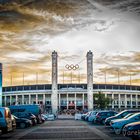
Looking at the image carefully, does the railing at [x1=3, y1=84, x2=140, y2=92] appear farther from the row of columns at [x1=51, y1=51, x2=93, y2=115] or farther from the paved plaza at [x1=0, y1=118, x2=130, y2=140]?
the paved plaza at [x1=0, y1=118, x2=130, y2=140]

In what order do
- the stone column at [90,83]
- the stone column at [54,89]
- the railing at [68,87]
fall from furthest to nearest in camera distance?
the railing at [68,87], the stone column at [90,83], the stone column at [54,89]

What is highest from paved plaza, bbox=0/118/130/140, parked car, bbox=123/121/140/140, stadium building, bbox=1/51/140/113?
stadium building, bbox=1/51/140/113

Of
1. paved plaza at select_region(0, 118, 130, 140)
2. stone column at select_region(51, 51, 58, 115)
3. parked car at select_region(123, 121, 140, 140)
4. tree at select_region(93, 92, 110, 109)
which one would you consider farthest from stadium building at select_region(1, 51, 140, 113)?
parked car at select_region(123, 121, 140, 140)

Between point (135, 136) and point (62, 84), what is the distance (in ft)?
490

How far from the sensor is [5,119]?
24.6 m

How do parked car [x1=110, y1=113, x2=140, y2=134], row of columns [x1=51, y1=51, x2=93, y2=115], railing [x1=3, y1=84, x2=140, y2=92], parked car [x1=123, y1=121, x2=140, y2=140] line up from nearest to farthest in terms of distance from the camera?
parked car [x1=123, y1=121, x2=140, y2=140]
parked car [x1=110, y1=113, x2=140, y2=134]
row of columns [x1=51, y1=51, x2=93, y2=115]
railing [x1=3, y1=84, x2=140, y2=92]

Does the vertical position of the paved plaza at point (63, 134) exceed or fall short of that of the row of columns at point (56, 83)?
it falls short

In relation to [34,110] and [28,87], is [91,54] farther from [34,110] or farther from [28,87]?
[34,110]

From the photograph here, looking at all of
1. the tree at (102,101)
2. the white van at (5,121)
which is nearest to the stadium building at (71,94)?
the tree at (102,101)

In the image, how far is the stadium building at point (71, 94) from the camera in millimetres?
158812

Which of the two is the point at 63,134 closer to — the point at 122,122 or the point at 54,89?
the point at 122,122

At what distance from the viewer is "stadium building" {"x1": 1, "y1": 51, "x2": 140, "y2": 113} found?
15881 centimetres

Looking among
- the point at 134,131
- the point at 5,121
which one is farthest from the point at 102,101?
the point at 134,131

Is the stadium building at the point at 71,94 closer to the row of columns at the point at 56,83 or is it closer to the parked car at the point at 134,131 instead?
the row of columns at the point at 56,83
